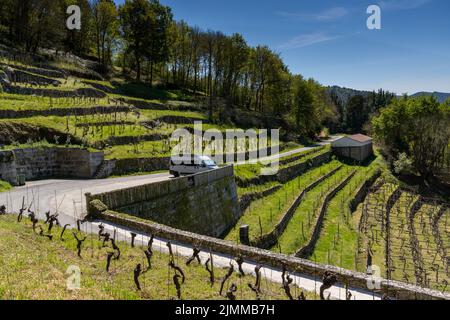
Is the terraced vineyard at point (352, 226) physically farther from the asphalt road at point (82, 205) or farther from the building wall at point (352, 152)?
the building wall at point (352, 152)

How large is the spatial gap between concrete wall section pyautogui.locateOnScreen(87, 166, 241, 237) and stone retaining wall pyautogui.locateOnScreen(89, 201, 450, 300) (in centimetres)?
152

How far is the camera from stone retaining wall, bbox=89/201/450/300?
9.57 metres

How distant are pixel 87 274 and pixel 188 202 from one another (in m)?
10.5

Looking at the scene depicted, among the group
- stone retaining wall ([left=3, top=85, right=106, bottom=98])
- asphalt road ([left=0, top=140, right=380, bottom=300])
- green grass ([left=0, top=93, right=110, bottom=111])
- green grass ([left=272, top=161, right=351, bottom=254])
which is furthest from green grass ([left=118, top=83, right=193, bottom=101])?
green grass ([left=272, top=161, right=351, bottom=254])

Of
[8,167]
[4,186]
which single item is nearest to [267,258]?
[4,186]

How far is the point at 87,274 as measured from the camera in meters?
9.55

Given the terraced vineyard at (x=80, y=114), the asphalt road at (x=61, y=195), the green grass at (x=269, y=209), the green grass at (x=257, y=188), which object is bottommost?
the green grass at (x=269, y=209)

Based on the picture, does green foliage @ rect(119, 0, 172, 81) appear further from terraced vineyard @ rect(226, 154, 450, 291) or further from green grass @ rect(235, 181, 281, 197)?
green grass @ rect(235, 181, 281, 197)

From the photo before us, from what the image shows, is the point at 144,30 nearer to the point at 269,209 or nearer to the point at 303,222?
the point at 269,209

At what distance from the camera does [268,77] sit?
67125 mm

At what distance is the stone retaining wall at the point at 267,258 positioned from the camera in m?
9.57

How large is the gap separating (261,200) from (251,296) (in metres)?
20.7

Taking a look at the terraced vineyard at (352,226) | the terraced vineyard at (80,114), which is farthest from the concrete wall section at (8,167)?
the terraced vineyard at (352,226)

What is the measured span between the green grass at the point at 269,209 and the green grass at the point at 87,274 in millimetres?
10685
